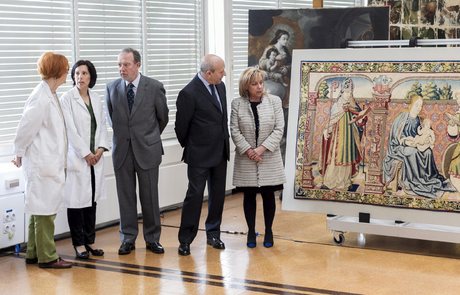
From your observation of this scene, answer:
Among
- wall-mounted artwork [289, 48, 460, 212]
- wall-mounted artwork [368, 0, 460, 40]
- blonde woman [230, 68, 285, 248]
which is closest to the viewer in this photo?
wall-mounted artwork [289, 48, 460, 212]

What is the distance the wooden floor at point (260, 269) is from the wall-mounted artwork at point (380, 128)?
465 millimetres

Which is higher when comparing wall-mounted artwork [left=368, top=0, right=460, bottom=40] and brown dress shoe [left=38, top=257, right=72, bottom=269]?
wall-mounted artwork [left=368, top=0, right=460, bottom=40]

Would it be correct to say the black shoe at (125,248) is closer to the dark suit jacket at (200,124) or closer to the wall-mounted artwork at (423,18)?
the dark suit jacket at (200,124)

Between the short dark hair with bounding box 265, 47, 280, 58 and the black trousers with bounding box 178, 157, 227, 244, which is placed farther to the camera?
the short dark hair with bounding box 265, 47, 280, 58

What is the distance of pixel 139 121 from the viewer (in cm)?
727

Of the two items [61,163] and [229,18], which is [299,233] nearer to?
[61,163]

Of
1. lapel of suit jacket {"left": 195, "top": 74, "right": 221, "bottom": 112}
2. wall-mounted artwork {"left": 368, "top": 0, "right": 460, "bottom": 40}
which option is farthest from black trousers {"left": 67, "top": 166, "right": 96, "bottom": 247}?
wall-mounted artwork {"left": 368, "top": 0, "right": 460, "bottom": 40}

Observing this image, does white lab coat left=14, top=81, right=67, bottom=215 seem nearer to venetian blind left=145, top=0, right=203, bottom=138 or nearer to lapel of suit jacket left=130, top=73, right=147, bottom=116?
lapel of suit jacket left=130, top=73, right=147, bottom=116

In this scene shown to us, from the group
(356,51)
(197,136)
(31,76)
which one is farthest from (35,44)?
(356,51)

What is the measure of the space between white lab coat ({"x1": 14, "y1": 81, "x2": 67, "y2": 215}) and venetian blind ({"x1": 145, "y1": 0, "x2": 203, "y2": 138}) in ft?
8.85

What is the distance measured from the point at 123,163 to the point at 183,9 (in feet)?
9.86

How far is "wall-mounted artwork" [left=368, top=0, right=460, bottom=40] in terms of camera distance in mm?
10742

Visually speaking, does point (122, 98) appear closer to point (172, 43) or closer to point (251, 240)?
point (251, 240)

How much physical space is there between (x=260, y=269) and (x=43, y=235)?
1651mm
